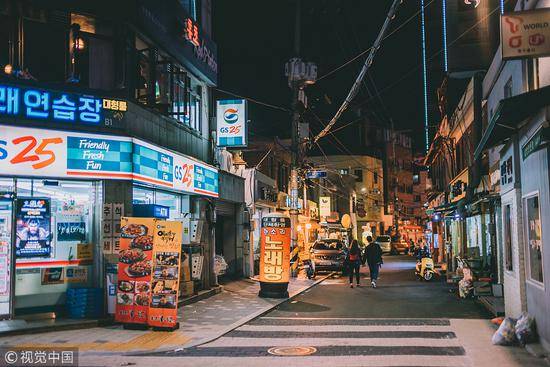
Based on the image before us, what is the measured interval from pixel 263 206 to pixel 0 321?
1896 centimetres

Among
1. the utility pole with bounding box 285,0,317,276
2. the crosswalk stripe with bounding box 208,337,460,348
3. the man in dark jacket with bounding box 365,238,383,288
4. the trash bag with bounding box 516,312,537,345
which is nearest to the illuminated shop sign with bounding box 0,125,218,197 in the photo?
the crosswalk stripe with bounding box 208,337,460,348

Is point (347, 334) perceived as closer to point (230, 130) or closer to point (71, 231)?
point (71, 231)

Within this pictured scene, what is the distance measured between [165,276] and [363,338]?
14.6 ft

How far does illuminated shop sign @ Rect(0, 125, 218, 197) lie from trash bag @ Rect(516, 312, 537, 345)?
30.4 ft

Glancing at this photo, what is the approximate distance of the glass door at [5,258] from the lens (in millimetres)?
11781

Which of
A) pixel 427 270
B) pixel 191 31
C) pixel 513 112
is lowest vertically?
pixel 427 270

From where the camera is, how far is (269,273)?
18.0 metres

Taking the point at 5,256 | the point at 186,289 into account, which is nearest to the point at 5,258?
the point at 5,256

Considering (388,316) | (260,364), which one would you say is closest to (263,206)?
(388,316)

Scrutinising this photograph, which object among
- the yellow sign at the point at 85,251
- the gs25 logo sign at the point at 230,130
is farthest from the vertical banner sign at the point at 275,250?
the yellow sign at the point at 85,251

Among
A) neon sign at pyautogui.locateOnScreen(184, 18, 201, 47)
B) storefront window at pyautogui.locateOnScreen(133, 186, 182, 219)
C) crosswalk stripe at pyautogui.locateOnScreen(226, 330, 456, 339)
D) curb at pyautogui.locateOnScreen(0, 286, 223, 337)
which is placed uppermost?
neon sign at pyautogui.locateOnScreen(184, 18, 201, 47)

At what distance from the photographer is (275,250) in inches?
711

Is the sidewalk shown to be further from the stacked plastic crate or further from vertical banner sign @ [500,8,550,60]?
vertical banner sign @ [500,8,550,60]

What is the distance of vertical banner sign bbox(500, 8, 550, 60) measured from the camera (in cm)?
864
